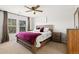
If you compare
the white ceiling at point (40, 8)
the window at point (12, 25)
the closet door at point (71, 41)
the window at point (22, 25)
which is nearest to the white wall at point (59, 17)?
the white ceiling at point (40, 8)

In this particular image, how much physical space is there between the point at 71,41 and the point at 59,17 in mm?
662

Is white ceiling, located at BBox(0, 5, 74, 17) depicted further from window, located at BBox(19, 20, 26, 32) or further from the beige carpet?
the beige carpet

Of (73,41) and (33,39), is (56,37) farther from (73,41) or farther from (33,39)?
(33,39)

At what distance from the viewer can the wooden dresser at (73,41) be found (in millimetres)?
2012

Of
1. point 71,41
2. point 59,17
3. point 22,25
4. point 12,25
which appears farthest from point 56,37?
point 12,25

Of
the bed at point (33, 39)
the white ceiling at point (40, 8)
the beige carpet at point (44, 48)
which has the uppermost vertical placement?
the white ceiling at point (40, 8)

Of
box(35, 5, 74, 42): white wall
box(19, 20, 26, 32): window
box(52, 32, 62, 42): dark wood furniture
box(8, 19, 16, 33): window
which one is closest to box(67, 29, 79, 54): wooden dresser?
box(35, 5, 74, 42): white wall

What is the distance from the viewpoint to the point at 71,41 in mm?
2039

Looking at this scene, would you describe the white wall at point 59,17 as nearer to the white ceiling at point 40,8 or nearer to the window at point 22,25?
the white ceiling at point 40,8

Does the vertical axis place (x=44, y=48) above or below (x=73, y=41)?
below
